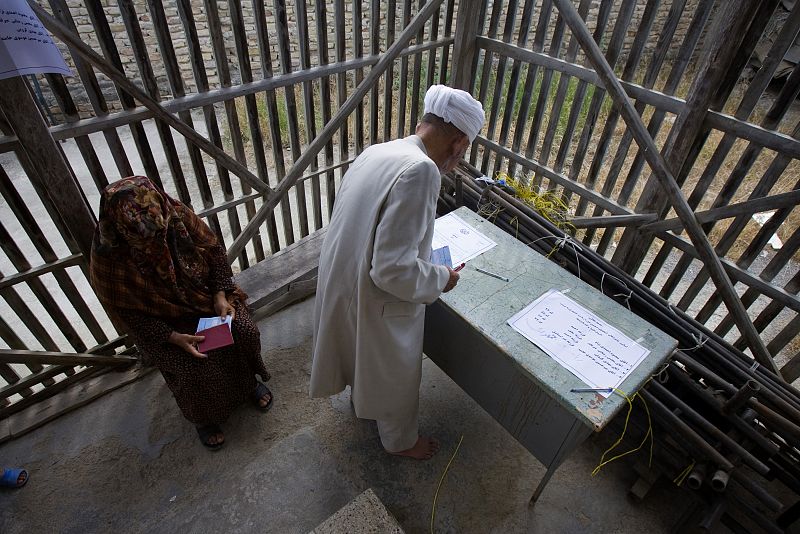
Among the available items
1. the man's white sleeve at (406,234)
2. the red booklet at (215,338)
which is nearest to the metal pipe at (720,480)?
the man's white sleeve at (406,234)

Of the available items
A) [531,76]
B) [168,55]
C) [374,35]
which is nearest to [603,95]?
[531,76]

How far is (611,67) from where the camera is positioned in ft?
9.96

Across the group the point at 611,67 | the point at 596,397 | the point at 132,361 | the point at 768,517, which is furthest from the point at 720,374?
the point at 132,361

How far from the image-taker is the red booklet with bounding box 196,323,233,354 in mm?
2523

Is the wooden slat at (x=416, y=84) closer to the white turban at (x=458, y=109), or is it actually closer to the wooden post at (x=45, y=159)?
the white turban at (x=458, y=109)

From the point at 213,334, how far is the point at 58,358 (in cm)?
107

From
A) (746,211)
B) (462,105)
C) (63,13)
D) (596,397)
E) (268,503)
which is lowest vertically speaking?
(268,503)

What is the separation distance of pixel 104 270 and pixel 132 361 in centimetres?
112

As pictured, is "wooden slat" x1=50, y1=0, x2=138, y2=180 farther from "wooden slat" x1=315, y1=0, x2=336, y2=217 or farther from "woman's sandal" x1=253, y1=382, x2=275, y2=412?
"woman's sandal" x1=253, y1=382, x2=275, y2=412

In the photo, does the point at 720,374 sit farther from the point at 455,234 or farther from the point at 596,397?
the point at 455,234

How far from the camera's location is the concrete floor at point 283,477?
2467 millimetres

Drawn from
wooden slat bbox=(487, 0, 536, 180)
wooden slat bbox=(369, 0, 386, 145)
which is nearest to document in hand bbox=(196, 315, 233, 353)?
wooden slat bbox=(369, 0, 386, 145)

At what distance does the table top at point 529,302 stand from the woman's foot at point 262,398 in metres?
1.48

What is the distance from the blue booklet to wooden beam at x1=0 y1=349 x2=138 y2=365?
2.27m
